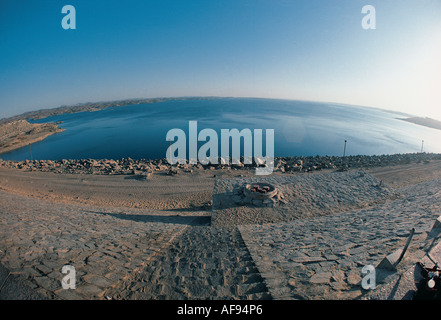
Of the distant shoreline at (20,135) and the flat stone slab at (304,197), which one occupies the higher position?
the distant shoreline at (20,135)

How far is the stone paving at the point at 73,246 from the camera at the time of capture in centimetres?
436

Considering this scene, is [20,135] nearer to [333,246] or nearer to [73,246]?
[73,246]

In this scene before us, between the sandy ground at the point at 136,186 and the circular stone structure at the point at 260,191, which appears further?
the sandy ground at the point at 136,186

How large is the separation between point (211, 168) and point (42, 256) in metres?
16.4

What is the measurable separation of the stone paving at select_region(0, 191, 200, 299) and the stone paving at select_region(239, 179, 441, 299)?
12.9ft

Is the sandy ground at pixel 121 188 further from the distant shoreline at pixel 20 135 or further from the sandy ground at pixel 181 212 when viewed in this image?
the distant shoreline at pixel 20 135

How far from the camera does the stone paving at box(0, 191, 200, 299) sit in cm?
436

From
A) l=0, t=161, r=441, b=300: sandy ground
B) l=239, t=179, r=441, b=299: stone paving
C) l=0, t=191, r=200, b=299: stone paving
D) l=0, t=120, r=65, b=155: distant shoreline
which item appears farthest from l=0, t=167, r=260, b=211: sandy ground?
l=0, t=120, r=65, b=155: distant shoreline

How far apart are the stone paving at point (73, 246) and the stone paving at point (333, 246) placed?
392 centimetres

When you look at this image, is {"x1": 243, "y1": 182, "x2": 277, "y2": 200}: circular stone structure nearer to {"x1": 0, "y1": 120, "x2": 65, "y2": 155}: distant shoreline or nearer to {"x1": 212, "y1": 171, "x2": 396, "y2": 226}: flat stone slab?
{"x1": 212, "y1": 171, "x2": 396, "y2": 226}: flat stone slab

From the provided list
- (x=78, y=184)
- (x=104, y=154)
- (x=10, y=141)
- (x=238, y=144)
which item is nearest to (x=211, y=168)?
(x=78, y=184)

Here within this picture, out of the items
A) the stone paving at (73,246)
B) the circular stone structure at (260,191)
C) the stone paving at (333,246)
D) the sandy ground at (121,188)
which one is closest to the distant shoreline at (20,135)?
the sandy ground at (121,188)

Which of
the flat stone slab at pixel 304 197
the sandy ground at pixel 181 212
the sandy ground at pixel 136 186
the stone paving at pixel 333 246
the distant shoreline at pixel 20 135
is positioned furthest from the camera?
the distant shoreline at pixel 20 135
